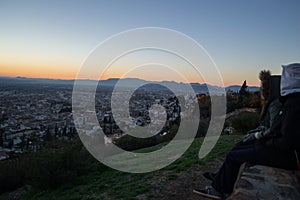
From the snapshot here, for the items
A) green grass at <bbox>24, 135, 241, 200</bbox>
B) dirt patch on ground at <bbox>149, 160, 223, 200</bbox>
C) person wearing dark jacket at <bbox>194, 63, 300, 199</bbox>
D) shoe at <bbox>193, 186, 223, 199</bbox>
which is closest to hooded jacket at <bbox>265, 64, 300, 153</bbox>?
person wearing dark jacket at <bbox>194, 63, 300, 199</bbox>

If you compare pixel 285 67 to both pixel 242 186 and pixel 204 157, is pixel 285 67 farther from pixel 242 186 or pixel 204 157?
pixel 204 157

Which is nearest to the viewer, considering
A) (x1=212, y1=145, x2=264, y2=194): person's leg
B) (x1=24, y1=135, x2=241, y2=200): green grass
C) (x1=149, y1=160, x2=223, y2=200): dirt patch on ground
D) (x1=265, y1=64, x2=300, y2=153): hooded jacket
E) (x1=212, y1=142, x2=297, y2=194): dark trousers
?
(x1=265, y1=64, x2=300, y2=153): hooded jacket

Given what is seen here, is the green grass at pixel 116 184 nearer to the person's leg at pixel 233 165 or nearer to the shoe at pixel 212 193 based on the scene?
the shoe at pixel 212 193

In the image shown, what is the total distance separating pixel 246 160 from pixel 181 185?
206 cm

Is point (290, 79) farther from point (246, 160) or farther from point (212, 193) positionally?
point (212, 193)

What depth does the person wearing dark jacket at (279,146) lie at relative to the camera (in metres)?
2.36

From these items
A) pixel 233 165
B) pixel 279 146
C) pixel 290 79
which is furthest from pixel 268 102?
pixel 233 165

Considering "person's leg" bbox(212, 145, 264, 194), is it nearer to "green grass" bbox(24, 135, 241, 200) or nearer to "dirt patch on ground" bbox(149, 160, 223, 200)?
"dirt patch on ground" bbox(149, 160, 223, 200)

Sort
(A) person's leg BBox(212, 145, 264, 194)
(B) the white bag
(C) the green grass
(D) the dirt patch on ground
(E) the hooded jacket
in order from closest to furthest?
(E) the hooded jacket
(B) the white bag
(A) person's leg BBox(212, 145, 264, 194)
(D) the dirt patch on ground
(C) the green grass

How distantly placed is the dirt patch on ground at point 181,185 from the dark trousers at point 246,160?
1.15 m

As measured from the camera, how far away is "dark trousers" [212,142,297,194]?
2.70m

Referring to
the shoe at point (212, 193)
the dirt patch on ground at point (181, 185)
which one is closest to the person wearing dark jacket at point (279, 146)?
→ the shoe at point (212, 193)

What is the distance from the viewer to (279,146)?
8.26 feet

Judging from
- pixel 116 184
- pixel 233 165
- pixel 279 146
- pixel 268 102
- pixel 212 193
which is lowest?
pixel 116 184
